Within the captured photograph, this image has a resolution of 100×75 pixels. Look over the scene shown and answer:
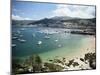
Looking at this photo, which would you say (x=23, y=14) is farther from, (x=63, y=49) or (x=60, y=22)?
(x=63, y=49)

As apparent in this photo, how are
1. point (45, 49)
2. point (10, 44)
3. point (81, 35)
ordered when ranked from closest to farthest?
point (10, 44) < point (45, 49) < point (81, 35)

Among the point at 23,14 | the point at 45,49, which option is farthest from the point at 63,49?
the point at 23,14

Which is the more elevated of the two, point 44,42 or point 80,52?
point 44,42

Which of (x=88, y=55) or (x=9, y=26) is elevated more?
(x=9, y=26)

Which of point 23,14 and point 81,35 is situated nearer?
point 23,14

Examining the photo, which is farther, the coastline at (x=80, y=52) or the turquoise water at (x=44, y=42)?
the coastline at (x=80, y=52)

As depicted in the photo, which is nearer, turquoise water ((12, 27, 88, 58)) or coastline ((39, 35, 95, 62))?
turquoise water ((12, 27, 88, 58))

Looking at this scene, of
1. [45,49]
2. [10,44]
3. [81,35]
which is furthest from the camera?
[81,35]

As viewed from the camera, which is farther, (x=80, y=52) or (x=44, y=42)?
(x=80, y=52)
